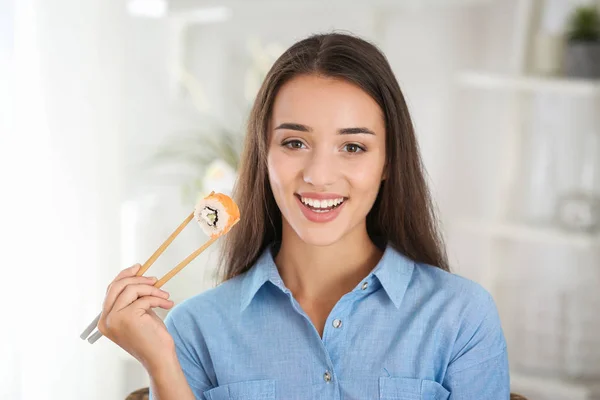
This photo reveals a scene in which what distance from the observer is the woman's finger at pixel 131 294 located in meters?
1.29

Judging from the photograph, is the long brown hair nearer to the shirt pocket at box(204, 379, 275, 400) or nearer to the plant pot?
the shirt pocket at box(204, 379, 275, 400)

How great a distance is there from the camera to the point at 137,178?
304 cm

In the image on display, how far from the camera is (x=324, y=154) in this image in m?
1.45

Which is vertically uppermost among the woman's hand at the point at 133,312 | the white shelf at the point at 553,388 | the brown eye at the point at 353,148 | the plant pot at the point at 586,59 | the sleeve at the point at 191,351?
the plant pot at the point at 586,59

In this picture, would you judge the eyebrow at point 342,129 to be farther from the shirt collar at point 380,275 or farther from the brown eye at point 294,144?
the shirt collar at point 380,275

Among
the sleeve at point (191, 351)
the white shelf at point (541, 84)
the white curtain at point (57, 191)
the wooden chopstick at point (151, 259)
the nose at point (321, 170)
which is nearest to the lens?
the wooden chopstick at point (151, 259)

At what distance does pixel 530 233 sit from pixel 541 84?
20.4 inches

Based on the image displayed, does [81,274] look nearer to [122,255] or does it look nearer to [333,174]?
[122,255]

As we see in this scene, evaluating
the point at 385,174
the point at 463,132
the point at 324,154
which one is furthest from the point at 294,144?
the point at 463,132

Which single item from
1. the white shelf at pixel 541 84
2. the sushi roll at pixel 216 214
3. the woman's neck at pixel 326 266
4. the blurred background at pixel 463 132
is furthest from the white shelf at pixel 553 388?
the sushi roll at pixel 216 214

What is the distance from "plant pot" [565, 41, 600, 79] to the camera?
9.27 feet

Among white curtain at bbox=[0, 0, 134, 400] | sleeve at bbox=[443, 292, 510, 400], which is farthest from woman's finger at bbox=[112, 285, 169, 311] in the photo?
white curtain at bbox=[0, 0, 134, 400]

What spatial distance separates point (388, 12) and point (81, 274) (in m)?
1.61

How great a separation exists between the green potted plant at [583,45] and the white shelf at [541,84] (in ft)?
0.11
